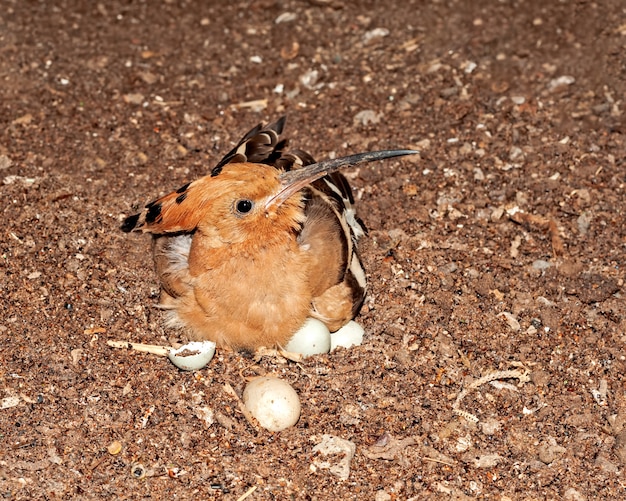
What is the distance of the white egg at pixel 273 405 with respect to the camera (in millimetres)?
4664

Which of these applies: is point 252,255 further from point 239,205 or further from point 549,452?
point 549,452

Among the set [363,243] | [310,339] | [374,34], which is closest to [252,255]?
[310,339]

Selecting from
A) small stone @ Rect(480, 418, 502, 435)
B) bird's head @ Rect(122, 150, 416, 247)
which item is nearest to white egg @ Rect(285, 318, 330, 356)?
bird's head @ Rect(122, 150, 416, 247)

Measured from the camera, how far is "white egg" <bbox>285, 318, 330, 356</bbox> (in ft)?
16.3

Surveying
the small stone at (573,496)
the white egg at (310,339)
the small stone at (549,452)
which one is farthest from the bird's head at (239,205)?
the small stone at (573,496)

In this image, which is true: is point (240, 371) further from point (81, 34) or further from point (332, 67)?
point (81, 34)

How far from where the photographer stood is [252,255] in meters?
4.77

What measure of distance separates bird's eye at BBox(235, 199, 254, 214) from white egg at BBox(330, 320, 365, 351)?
97cm

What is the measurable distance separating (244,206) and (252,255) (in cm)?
28

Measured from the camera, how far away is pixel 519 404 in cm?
490

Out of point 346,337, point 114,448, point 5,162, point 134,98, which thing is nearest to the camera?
point 114,448

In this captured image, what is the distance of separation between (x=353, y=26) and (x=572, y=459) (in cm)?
420

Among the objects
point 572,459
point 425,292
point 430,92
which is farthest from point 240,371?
point 430,92

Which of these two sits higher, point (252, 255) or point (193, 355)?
point (252, 255)
